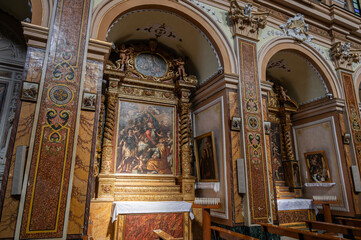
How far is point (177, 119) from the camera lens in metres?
7.53

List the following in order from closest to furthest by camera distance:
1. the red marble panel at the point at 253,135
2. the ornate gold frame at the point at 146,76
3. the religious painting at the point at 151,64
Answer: the red marble panel at the point at 253,135
the ornate gold frame at the point at 146,76
the religious painting at the point at 151,64

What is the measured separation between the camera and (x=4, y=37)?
6418 millimetres

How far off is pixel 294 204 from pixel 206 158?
2.79 m

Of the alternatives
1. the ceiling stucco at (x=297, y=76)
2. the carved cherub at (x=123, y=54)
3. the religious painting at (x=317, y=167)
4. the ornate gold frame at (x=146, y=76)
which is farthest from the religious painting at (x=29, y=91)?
the religious painting at (x=317, y=167)

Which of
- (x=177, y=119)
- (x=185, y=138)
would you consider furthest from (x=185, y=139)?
(x=177, y=119)

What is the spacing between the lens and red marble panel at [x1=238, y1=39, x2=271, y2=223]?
5.70 metres

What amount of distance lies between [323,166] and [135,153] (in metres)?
5.51

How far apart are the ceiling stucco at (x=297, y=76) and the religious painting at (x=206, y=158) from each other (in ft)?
11.7

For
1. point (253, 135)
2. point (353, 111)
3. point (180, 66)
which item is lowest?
point (253, 135)

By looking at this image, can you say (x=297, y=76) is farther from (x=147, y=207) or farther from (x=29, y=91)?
(x=29, y=91)

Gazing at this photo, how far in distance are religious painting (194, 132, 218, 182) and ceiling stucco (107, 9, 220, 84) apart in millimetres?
1682

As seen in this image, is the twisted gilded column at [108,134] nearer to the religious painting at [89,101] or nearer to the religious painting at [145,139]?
the religious painting at [145,139]

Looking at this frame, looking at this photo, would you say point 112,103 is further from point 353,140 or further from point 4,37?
Result: point 353,140

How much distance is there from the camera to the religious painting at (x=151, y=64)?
7527mm
